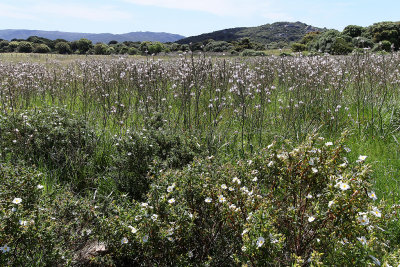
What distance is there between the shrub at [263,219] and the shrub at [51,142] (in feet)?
6.73

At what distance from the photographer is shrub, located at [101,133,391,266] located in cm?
203

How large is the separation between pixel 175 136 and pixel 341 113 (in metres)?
4.13

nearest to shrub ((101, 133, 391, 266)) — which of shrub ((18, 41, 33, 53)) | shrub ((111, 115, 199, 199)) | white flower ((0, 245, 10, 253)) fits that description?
white flower ((0, 245, 10, 253))

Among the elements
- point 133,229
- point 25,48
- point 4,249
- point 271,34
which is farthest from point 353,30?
point 271,34

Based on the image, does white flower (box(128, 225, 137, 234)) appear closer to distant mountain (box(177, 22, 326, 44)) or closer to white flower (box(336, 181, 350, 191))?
white flower (box(336, 181, 350, 191))

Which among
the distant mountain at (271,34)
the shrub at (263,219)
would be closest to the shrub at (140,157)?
the shrub at (263,219)

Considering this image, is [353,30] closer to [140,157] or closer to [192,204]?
[140,157]

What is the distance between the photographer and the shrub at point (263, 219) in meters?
2.03

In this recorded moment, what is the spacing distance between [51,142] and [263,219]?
155 inches

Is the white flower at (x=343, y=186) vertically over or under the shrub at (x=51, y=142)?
over

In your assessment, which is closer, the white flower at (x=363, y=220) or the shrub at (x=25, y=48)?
the white flower at (x=363, y=220)

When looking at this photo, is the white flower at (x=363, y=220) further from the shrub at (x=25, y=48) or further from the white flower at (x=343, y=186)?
the shrub at (x=25, y=48)

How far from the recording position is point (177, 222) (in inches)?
95.9

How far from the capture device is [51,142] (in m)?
4.70
